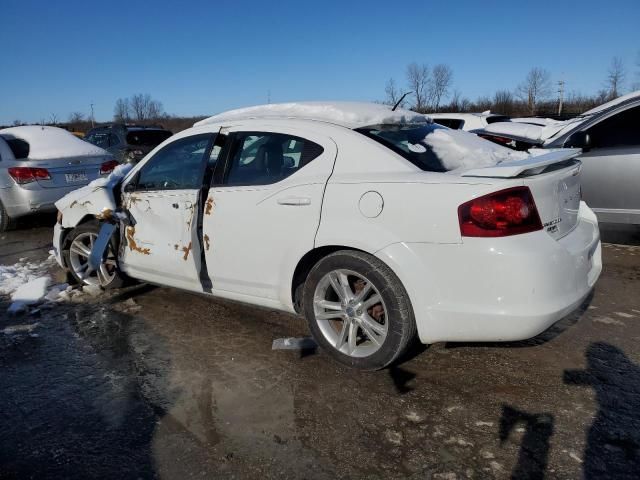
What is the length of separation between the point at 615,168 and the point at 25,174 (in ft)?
25.7

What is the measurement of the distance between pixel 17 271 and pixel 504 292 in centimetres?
539

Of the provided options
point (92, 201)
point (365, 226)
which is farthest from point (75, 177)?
point (365, 226)

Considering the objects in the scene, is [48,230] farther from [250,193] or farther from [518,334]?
[518,334]

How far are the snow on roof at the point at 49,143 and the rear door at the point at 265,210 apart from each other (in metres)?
5.38

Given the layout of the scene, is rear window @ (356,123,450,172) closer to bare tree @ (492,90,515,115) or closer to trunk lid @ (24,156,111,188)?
trunk lid @ (24,156,111,188)

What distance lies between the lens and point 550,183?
2.78 metres

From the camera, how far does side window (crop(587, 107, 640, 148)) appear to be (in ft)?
18.4

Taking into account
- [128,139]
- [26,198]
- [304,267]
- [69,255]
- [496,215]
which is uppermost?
[128,139]

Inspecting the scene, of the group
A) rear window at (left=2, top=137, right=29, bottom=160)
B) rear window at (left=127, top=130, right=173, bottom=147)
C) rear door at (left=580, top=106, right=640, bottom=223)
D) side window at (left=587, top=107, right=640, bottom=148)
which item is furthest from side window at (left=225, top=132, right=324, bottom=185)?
rear window at (left=127, top=130, right=173, bottom=147)

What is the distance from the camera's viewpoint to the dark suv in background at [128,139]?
12.7 m

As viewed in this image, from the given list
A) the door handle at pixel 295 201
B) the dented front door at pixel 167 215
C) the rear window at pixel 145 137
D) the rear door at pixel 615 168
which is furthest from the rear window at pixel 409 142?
the rear window at pixel 145 137

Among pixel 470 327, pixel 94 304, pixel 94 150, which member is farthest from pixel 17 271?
pixel 470 327

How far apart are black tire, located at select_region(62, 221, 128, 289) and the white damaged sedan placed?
0.89 feet

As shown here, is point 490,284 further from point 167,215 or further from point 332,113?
point 167,215
